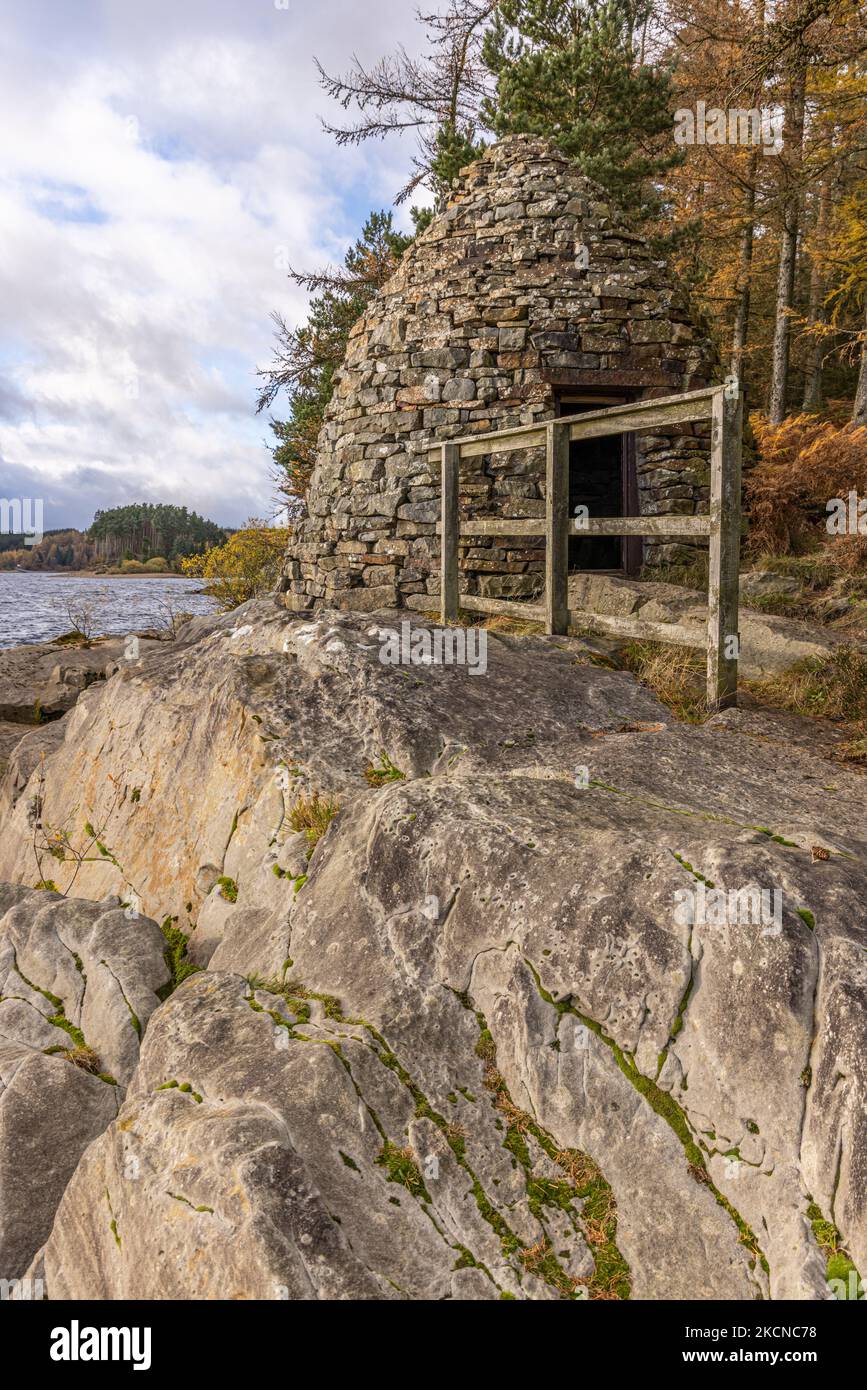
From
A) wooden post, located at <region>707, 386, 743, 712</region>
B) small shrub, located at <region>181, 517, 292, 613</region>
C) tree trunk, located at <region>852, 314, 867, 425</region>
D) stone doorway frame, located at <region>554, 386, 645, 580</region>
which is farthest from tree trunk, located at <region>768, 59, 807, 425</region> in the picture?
wooden post, located at <region>707, 386, 743, 712</region>

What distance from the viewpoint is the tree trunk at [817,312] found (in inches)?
824

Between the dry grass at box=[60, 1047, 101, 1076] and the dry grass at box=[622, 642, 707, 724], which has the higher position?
the dry grass at box=[622, 642, 707, 724]

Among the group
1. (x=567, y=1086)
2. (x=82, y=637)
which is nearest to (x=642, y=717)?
(x=567, y=1086)

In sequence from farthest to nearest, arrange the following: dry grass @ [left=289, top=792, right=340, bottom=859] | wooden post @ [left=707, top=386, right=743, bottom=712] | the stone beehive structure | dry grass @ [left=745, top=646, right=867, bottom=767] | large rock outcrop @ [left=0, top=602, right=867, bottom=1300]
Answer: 1. the stone beehive structure
2. dry grass @ [left=745, top=646, right=867, bottom=767]
3. wooden post @ [left=707, top=386, right=743, bottom=712]
4. dry grass @ [left=289, top=792, right=340, bottom=859]
5. large rock outcrop @ [left=0, top=602, right=867, bottom=1300]

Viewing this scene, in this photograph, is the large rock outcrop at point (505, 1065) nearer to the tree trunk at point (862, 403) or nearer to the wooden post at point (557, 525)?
the wooden post at point (557, 525)

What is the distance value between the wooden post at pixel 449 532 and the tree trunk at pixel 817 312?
49.9ft

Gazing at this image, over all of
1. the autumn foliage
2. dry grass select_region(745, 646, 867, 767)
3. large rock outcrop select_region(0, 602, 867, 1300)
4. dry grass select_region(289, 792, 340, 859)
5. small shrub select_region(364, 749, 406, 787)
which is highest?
the autumn foliage

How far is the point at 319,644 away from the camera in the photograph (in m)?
5.70

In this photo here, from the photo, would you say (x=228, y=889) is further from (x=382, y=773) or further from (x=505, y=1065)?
(x=505, y=1065)

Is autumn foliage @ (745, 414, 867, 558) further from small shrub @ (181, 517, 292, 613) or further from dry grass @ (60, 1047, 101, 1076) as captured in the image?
small shrub @ (181, 517, 292, 613)

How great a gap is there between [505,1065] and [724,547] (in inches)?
164

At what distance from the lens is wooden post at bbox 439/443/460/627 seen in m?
8.87

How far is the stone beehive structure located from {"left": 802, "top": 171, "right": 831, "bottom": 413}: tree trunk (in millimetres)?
12023

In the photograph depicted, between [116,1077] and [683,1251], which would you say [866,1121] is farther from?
[116,1077]
